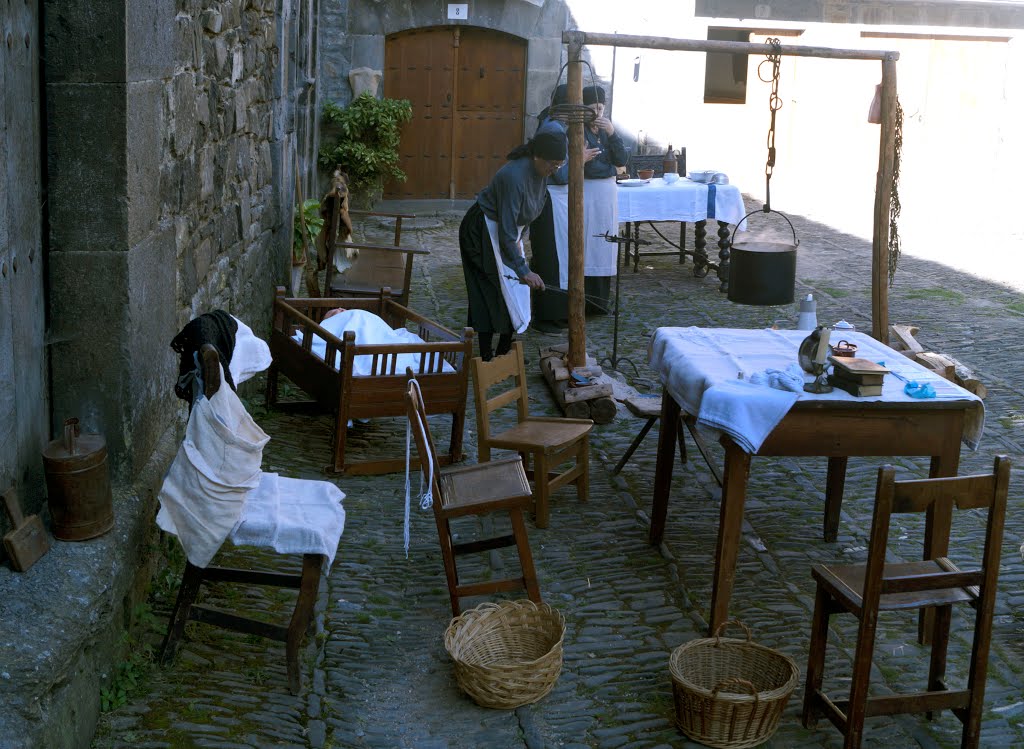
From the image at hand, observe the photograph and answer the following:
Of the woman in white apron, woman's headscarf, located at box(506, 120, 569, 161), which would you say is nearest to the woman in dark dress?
the woman in white apron

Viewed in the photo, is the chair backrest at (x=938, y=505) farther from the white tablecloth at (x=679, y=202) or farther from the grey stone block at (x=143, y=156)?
the white tablecloth at (x=679, y=202)

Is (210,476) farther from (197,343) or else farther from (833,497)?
(833,497)

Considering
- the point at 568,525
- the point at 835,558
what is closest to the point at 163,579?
the point at 568,525

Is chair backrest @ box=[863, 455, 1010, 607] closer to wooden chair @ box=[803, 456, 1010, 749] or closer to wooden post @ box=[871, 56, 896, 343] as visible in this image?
wooden chair @ box=[803, 456, 1010, 749]

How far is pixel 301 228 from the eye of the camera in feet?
28.7

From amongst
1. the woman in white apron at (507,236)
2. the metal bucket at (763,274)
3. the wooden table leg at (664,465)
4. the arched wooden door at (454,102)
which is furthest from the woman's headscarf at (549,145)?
the arched wooden door at (454,102)

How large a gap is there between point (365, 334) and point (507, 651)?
8.58 ft

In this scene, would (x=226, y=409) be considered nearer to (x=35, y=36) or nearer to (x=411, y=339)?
(x=35, y=36)

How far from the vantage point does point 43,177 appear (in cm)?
367

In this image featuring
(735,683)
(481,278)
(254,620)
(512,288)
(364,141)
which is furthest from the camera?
(364,141)

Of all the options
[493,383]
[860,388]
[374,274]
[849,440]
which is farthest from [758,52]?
[374,274]

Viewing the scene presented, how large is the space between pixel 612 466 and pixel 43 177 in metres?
3.34

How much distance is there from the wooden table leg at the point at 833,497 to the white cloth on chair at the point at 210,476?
2.64 metres

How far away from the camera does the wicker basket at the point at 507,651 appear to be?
148 inches
